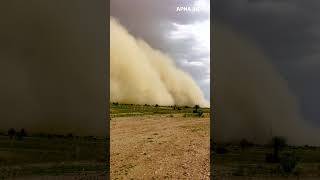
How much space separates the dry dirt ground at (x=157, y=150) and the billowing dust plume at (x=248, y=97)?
278 mm

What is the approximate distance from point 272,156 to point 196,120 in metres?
1.05

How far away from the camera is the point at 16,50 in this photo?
4387mm

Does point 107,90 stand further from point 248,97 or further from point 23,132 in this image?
point 248,97

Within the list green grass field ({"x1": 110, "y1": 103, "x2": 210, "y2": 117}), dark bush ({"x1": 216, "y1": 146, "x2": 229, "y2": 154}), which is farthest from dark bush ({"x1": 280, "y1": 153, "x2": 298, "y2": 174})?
green grass field ({"x1": 110, "y1": 103, "x2": 210, "y2": 117})

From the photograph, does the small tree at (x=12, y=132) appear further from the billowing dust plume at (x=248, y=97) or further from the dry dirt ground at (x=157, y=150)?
the billowing dust plume at (x=248, y=97)

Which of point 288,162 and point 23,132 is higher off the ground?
point 23,132

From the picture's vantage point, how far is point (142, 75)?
15.0ft

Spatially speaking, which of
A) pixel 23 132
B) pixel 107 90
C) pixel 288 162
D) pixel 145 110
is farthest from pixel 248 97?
pixel 23 132

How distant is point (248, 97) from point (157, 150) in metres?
1.29

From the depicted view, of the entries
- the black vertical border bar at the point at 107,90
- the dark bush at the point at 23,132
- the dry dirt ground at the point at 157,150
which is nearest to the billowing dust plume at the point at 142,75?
the black vertical border bar at the point at 107,90

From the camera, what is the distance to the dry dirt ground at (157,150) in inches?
175

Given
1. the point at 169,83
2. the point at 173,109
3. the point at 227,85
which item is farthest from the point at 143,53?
the point at 227,85

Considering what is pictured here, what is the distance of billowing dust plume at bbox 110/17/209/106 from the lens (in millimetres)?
4438

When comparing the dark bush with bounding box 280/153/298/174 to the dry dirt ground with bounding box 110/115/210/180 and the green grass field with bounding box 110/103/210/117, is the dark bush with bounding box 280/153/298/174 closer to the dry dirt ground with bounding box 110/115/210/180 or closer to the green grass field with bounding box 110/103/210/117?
the dry dirt ground with bounding box 110/115/210/180
